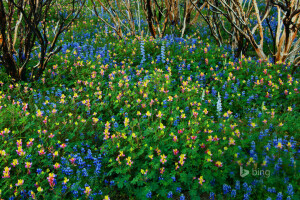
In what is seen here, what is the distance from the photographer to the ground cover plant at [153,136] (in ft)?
8.89

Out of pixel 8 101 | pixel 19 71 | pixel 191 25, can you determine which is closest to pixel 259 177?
pixel 8 101

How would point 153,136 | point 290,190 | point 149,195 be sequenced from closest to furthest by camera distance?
point 290,190
point 149,195
point 153,136

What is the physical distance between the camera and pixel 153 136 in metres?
3.14

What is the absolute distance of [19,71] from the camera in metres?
4.66

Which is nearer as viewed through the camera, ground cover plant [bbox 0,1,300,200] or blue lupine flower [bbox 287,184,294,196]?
blue lupine flower [bbox 287,184,294,196]

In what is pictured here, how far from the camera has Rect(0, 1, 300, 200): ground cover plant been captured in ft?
8.89

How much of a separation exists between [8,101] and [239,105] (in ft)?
12.2
